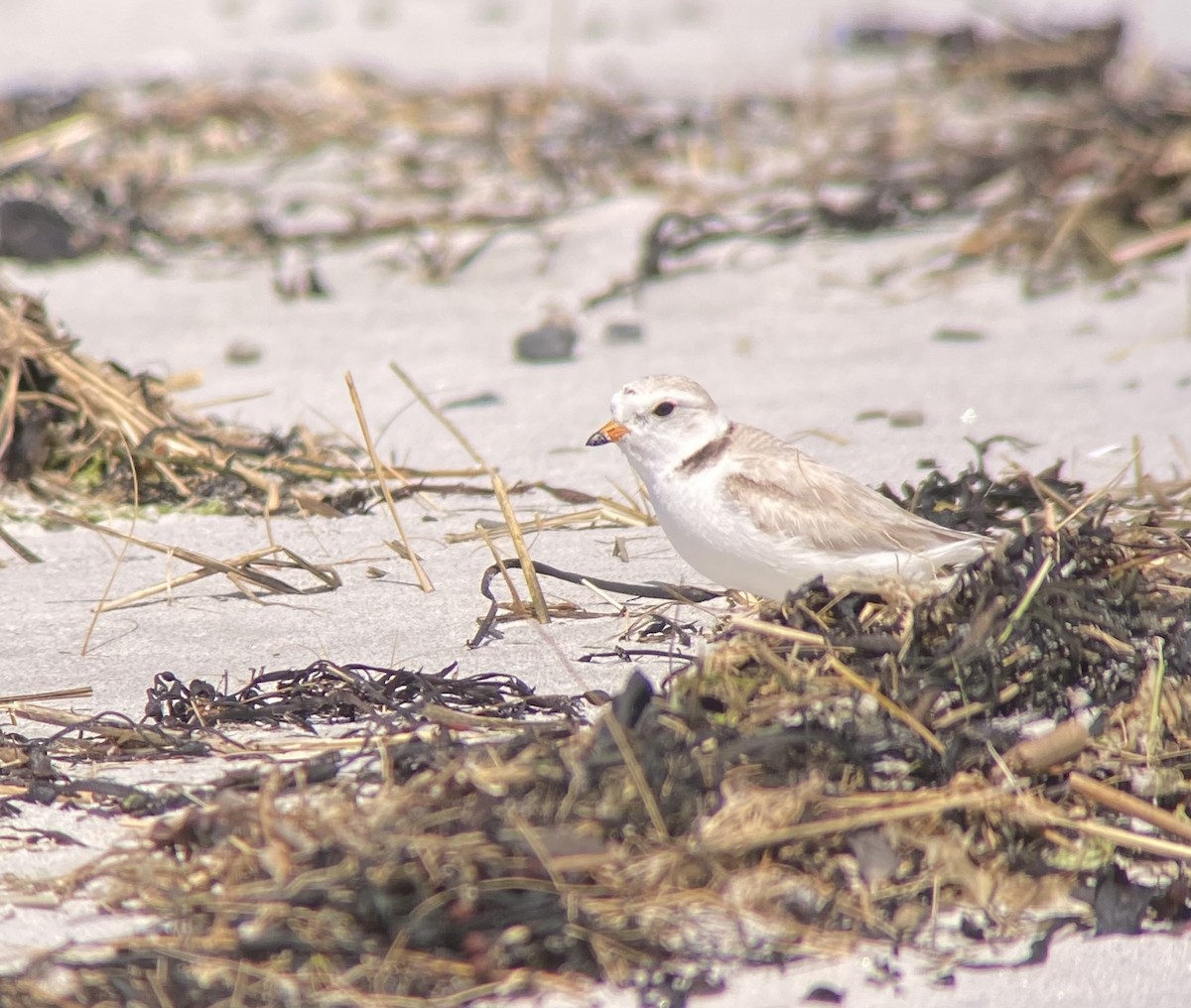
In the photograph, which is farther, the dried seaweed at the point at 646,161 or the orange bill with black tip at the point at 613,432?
the dried seaweed at the point at 646,161

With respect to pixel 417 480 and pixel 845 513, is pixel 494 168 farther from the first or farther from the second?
pixel 845 513

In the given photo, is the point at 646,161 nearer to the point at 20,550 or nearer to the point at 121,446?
the point at 121,446

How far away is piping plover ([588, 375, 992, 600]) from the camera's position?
8.54 feet

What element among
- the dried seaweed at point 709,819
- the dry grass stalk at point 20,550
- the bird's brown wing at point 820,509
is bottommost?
the dry grass stalk at point 20,550

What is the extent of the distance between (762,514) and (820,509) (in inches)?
4.6

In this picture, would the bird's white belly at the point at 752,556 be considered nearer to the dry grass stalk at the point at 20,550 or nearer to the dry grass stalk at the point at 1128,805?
the dry grass stalk at the point at 1128,805

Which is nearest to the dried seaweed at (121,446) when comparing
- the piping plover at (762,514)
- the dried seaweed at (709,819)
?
the piping plover at (762,514)

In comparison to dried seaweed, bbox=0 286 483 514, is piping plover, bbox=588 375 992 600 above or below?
above

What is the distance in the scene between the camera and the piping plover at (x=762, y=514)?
2602mm

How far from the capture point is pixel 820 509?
2666 mm

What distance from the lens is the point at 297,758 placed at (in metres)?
2.21

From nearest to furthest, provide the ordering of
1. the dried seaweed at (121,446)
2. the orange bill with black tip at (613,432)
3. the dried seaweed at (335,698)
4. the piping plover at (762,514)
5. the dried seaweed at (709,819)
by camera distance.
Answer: the dried seaweed at (709,819) → the dried seaweed at (335,698) → the piping plover at (762,514) → the orange bill with black tip at (613,432) → the dried seaweed at (121,446)

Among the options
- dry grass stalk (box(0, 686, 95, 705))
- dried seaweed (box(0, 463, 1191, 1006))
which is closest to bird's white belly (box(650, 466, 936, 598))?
dried seaweed (box(0, 463, 1191, 1006))

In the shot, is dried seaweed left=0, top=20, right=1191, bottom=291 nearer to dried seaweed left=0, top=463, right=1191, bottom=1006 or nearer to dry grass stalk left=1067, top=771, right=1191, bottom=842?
dried seaweed left=0, top=463, right=1191, bottom=1006
